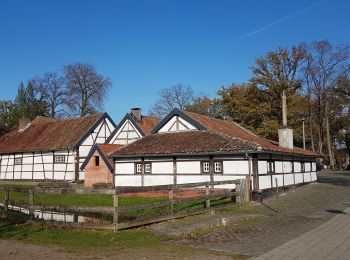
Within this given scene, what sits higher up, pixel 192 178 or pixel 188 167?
pixel 188 167

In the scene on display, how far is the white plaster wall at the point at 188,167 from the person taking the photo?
74.1 feet

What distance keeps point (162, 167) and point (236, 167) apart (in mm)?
4910

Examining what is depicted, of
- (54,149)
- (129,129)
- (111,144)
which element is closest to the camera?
(111,144)

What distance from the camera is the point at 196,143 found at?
2305 centimetres

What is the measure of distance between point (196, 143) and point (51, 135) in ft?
77.8

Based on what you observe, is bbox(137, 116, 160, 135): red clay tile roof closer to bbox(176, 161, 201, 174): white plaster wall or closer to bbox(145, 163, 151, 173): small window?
bbox(145, 163, 151, 173): small window

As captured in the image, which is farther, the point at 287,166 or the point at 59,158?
the point at 59,158

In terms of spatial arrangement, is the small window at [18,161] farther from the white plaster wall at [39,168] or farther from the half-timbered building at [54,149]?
the white plaster wall at [39,168]

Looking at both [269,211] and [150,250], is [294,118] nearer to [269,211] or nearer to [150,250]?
[269,211]

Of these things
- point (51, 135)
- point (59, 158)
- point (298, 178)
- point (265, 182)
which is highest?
point (51, 135)

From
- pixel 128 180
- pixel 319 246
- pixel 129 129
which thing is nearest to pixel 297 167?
pixel 128 180

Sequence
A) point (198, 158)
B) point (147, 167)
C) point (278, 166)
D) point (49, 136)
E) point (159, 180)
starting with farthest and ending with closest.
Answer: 1. point (49, 136)
2. point (147, 167)
3. point (278, 166)
4. point (159, 180)
5. point (198, 158)

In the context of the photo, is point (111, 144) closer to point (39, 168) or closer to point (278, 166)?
point (39, 168)

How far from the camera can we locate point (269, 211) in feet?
52.3
